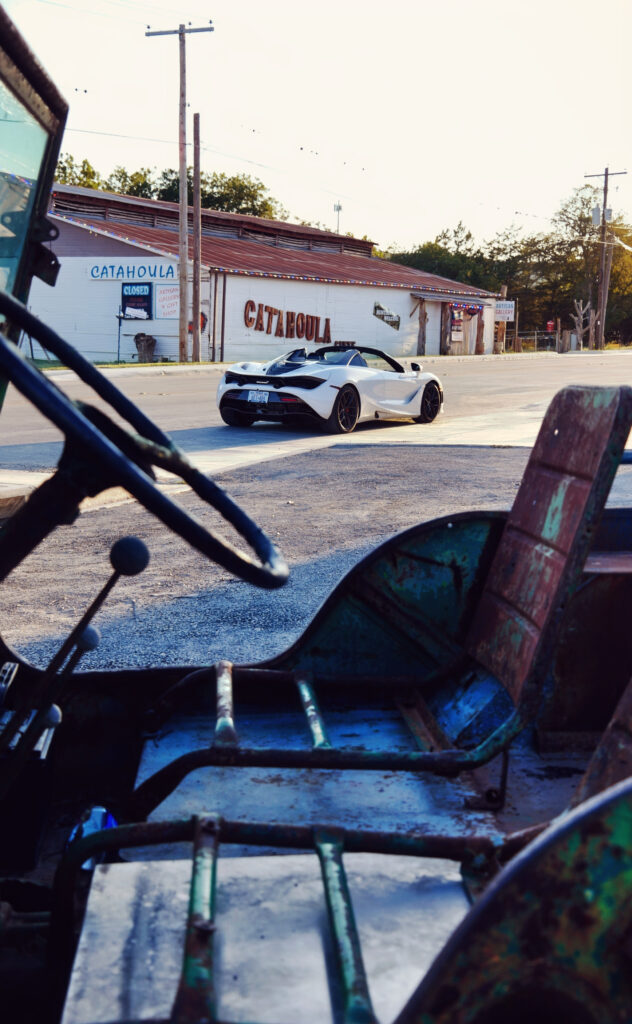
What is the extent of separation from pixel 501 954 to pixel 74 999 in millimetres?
851

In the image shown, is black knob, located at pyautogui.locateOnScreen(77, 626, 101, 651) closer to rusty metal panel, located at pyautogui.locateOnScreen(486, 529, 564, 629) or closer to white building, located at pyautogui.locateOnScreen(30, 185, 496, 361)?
rusty metal panel, located at pyautogui.locateOnScreen(486, 529, 564, 629)

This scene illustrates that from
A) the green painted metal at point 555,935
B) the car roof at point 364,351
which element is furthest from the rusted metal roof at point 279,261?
the green painted metal at point 555,935

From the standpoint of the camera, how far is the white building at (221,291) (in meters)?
37.9

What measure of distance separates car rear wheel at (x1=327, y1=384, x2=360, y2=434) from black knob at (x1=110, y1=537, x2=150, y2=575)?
42.7 ft

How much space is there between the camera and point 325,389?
1462 cm

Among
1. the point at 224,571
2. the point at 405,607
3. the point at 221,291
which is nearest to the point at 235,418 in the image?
the point at 224,571

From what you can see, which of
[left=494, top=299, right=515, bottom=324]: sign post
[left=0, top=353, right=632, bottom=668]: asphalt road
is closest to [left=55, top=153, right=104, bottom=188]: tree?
[left=494, top=299, right=515, bottom=324]: sign post

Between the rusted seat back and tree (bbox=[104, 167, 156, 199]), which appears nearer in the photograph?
the rusted seat back

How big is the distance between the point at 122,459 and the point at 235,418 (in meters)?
13.6

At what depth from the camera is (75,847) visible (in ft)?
6.22

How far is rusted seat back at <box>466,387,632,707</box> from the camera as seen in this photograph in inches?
95.9

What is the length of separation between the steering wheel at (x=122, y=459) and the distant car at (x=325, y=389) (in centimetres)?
1267

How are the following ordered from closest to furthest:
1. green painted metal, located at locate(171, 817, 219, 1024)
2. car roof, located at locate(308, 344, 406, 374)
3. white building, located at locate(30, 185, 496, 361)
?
green painted metal, located at locate(171, 817, 219, 1024) → car roof, located at locate(308, 344, 406, 374) → white building, located at locate(30, 185, 496, 361)

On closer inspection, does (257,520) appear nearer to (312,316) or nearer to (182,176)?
(182,176)
